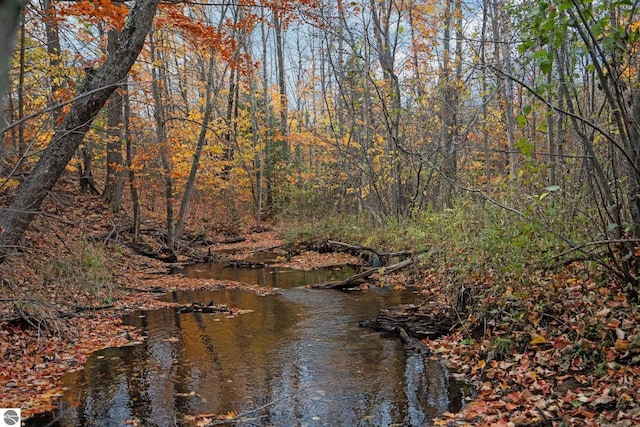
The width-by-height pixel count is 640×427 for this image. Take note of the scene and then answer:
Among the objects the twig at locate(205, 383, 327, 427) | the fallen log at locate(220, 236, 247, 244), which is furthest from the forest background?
the twig at locate(205, 383, 327, 427)

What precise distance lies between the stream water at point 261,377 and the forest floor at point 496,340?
1.14 feet

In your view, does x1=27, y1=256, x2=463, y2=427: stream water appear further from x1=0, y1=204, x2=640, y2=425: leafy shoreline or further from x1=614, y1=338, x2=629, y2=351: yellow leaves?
x1=614, y1=338, x2=629, y2=351: yellow leaves

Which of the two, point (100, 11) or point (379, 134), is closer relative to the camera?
point (100, 11)

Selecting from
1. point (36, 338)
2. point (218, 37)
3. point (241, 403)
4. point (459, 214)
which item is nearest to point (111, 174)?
point (218, 37)

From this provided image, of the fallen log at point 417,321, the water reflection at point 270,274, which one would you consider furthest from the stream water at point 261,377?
the water reflection at point 270,274

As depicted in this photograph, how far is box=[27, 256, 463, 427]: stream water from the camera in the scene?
480 cm

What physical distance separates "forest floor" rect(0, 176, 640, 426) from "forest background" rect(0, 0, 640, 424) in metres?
0.31

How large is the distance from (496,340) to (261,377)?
9.65ft

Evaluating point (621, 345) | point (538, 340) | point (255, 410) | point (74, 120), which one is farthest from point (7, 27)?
point (74, 120)

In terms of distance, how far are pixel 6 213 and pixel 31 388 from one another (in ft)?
10.1

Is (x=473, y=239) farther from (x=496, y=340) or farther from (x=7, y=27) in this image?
(x=7, y=27)

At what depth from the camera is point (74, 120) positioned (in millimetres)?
7418

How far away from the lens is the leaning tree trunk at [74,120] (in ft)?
23.7

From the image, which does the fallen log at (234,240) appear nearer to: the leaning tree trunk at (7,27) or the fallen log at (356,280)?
the fallen log at (356,280)
